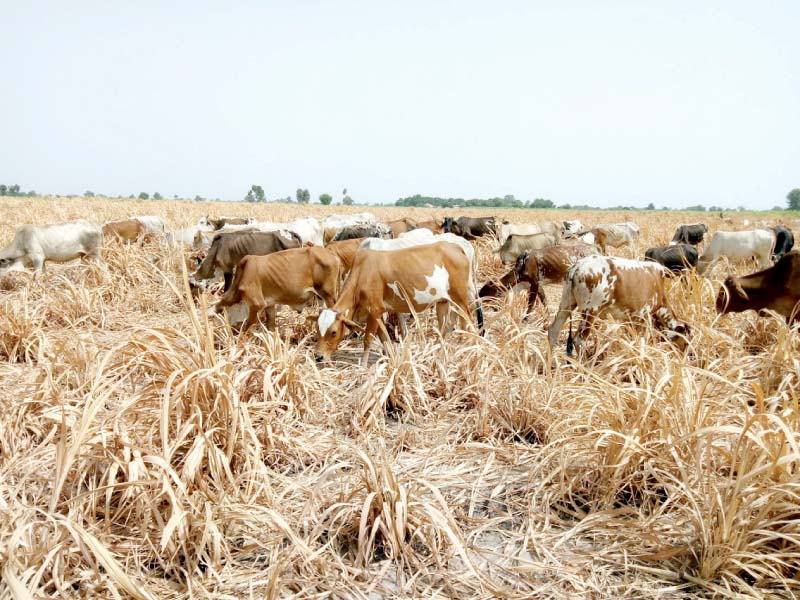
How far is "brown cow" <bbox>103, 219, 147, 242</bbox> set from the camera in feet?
44.2

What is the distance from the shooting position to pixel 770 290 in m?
6.17

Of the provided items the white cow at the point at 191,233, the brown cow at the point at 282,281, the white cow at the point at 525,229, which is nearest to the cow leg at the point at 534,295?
the brown cow at the point at 282,281

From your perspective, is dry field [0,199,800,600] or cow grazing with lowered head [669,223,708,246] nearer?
dry field [0,199,800,600]

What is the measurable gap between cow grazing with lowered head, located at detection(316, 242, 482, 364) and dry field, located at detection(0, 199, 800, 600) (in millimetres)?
1433

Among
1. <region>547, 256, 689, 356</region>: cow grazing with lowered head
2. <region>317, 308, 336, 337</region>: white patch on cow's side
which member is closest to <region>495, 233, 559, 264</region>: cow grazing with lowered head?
<region>547, 256, 689, 356</region>: cow grazing with lowered head

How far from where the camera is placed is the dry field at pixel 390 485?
245 cm

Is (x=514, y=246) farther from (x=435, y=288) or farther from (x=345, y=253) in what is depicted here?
(x=435, y=288)

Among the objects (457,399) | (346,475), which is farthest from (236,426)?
(457,399)

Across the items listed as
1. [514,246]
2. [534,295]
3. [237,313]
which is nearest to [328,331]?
[237,313]

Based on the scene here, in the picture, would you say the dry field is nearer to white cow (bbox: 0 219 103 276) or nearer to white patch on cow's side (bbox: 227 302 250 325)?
white patch on cow's side (bbox: 227 302 250 325)

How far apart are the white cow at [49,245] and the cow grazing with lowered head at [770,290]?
11.2 m

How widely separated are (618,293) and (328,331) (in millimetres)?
3388

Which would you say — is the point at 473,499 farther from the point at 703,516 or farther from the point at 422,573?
the point at 703,516

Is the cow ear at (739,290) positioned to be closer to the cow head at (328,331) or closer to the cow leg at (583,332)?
the cow leg at (583,332)
